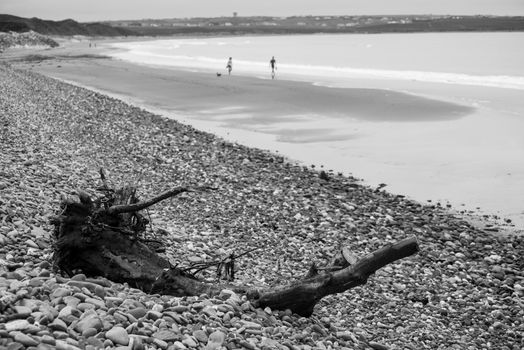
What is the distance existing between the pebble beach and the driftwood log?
201 millimetres

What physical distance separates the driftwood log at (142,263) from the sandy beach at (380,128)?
653 centimetres

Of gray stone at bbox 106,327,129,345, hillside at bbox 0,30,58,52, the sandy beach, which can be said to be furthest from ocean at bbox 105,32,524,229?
hillside at bbox 0,30,58,52

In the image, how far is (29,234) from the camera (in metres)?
7.14

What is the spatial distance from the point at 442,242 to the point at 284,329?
220 inches

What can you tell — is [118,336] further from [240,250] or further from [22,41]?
[22,41]

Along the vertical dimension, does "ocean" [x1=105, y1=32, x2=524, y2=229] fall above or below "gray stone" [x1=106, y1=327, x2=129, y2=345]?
below

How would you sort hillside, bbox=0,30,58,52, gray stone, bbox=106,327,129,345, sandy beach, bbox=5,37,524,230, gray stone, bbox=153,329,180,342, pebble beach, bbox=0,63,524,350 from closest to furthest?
1. gray stone, bbox=106,327,129,345
2. gray stone, bbox=153,329,180,342
3. pebble beach, bbox=0,63,524,350
4. sandy beach, bbox=5,37,524,230
5. hillside, bbox=0,30,58,52

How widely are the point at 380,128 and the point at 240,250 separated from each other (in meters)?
13.6

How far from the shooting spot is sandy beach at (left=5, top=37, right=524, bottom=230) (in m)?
14.1

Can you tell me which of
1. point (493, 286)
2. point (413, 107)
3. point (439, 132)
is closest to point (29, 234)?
point (493, 286)

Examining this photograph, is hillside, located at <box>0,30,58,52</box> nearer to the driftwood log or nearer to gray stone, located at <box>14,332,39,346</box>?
the driftwood log

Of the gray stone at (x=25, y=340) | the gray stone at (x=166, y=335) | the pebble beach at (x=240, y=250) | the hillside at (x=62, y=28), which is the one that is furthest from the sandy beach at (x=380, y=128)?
the hillside at (x=62, y=28)

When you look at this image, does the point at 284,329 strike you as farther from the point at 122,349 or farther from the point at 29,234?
the point at 29,234

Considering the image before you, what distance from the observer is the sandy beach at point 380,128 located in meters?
14.1
